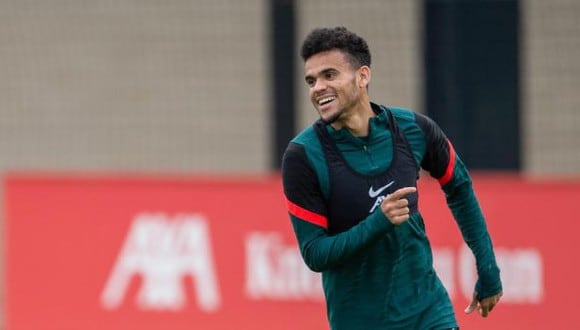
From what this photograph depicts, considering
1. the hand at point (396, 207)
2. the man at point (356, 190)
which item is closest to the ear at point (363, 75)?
the man at point (356, 190)

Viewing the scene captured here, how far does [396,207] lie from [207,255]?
5.55 meters

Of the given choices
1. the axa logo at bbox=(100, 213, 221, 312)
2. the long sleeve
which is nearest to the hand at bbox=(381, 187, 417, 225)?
the long sleeve

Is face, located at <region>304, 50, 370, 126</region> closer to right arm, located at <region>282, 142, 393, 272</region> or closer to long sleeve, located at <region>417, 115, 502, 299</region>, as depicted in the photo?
right arm, located at <region>282, 142, 393, 272</region>

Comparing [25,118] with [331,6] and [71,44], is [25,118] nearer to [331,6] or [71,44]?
[71,44]

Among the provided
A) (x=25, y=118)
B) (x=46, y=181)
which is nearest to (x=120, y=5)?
(x=25, y=118)

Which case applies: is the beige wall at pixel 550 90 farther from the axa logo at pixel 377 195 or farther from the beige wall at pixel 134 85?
the axa logo at pixel 377 195

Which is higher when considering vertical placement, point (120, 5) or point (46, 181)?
point (120, 5)

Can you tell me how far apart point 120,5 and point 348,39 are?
7973 millimetres

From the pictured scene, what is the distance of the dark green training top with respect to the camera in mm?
5441

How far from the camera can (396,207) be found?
203 inches

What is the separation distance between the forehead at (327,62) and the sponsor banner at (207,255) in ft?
15.0

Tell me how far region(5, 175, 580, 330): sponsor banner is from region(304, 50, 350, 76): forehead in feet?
15.0

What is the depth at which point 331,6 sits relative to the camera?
12.7 m

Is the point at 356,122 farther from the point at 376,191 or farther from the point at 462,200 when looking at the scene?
the point at 462,200
